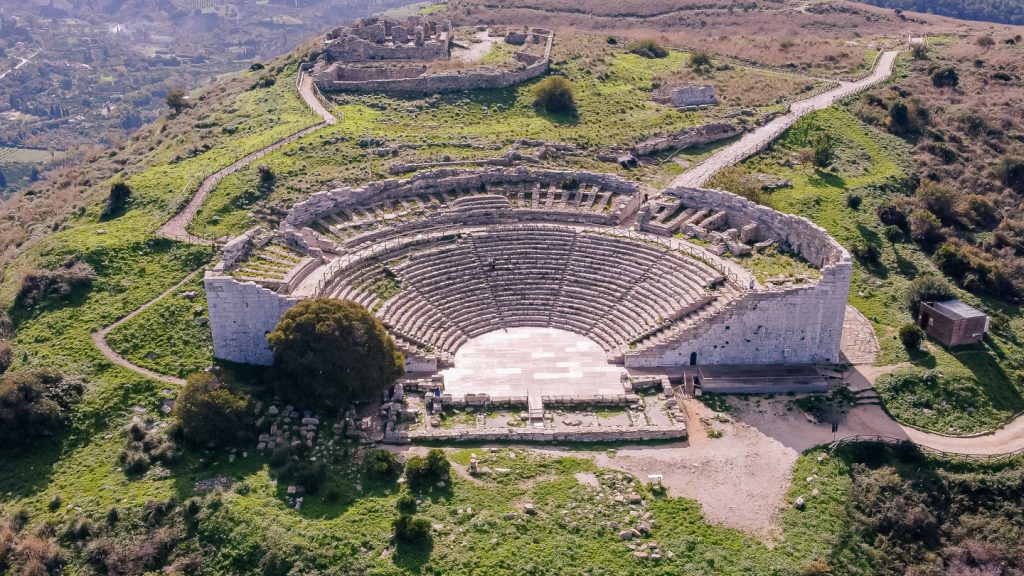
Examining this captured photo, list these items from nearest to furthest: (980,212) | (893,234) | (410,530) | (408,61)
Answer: (410,530), (893,234), (980,212), (408,61)

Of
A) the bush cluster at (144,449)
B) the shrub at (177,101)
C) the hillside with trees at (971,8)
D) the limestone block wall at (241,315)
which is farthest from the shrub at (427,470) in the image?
the hillside with trees at (971,8)

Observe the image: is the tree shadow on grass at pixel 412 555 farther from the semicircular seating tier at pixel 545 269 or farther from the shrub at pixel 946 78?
the shrub at pixel 946 78

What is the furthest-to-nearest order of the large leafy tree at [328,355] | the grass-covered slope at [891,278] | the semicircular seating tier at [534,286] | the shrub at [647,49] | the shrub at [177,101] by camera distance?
the shrub at [647,49] < the shrub at [177,101] < the semicircular seating tier at [534,286] < the grass-covered slope at [891,278] < the large leafy tree at [328,355]

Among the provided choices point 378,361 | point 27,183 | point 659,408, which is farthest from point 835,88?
point 27,183

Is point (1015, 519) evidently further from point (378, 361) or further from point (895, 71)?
point (895, 71)

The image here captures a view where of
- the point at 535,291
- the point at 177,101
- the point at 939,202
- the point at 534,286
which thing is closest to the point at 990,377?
the point at 939,202

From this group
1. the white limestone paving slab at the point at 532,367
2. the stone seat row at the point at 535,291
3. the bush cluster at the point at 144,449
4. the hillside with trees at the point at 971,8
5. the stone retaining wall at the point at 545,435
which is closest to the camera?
the bush cluster at the point at 144,449

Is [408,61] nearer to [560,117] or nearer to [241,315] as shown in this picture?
[560,117]
